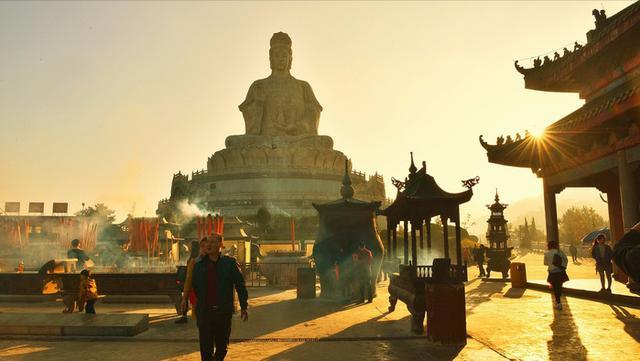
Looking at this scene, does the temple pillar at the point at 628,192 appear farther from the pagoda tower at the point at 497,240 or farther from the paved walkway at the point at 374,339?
the pagoda tower at the point at 497,240

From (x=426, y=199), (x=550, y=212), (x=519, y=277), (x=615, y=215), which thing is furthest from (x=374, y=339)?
(x=615, y=215)

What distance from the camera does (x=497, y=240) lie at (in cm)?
2361

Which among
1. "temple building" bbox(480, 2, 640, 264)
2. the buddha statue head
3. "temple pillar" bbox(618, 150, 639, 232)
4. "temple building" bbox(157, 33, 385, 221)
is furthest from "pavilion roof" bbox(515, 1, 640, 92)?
the buddha statue head

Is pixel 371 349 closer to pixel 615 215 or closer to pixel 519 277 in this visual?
pixel 519 277

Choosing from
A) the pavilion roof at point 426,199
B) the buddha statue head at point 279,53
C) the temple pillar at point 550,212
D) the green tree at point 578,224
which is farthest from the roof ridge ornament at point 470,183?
the green tree at point 578,224

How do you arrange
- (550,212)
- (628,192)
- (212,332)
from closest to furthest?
(212,332) < (628,192) < (550,212)

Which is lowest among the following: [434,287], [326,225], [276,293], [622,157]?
[276,293]

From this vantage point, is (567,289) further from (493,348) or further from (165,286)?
(165,286)

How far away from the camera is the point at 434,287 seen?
22.9 feet

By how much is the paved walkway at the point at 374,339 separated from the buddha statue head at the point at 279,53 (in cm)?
4380

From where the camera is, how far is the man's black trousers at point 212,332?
473 cm

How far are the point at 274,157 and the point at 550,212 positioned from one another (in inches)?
1364

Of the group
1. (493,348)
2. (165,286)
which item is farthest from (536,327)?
(165,286)

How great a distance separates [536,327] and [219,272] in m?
5.96
